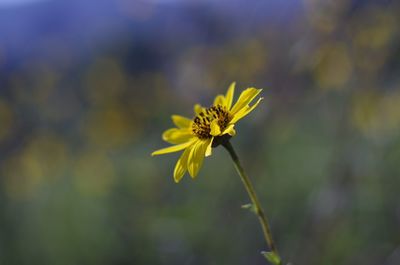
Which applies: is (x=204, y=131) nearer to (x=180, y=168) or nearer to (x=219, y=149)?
(x=180, y=168)

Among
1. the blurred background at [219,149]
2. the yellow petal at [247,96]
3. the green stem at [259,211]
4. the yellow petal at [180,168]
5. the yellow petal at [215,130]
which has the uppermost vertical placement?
the blurred background at [219,149]

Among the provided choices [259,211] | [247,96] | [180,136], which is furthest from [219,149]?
[259,211]

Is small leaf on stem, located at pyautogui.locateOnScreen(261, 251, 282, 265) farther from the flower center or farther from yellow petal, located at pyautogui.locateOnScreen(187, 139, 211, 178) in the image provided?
the flower center

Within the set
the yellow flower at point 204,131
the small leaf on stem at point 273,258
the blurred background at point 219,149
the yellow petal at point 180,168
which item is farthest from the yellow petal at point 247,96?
the blurred background at point 219,149

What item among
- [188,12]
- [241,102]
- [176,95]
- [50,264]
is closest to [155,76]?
[176,95]


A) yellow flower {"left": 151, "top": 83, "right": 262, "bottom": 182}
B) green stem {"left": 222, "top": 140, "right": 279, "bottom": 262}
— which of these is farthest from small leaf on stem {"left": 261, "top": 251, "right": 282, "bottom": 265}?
yellow flower {"left": 151, "top": 83, "right": 262, "bottom": 182}

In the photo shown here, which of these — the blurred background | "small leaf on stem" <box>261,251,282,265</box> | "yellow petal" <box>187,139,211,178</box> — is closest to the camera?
"small leaf on stem" <box>261,251,282,265</box>

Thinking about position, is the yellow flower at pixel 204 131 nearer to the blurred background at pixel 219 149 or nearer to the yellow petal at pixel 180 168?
the yellow petal at pixel 180 168
